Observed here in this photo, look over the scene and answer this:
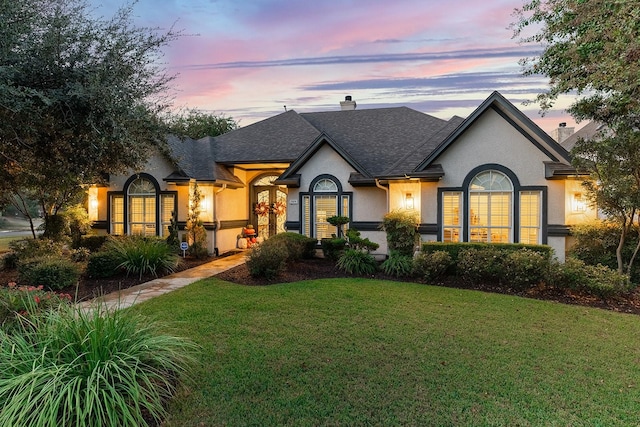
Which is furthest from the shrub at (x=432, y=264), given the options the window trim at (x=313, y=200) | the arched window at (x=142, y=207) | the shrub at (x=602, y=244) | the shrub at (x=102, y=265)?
the arched window at (x=142, y=207)

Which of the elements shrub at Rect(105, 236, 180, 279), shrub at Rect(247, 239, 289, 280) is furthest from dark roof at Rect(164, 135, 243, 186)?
shrub at Rect(247, 239, 289, 280)

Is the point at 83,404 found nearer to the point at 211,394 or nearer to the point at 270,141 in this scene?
the point at 211,394

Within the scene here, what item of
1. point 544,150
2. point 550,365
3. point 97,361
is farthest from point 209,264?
point 544,150

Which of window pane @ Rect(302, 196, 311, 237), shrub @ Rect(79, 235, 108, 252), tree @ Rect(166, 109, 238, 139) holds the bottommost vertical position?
shrub @ Rect(79, 235, 108, 252)

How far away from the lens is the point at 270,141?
16.6m

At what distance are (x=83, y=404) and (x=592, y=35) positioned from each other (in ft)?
38.9

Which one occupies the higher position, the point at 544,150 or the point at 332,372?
the point at 544,150

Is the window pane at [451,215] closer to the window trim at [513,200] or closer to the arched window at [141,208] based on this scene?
the window trim at [513,200]

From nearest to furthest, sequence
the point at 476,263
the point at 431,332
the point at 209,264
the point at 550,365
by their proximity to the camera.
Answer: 1. the point at 550,365
2. the point at 431,332
3. the point at 476,263
4. the point at 209,264

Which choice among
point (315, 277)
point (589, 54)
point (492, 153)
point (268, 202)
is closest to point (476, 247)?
point (492, 153)

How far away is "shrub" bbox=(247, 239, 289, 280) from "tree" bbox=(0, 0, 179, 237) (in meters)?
4.35

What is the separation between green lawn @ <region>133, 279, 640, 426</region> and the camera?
3.42m

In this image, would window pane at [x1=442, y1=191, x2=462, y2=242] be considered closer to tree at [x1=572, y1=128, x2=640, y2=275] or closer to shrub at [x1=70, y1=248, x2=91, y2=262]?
tree at [x1=572, y1=128, x2=640, y2=275]

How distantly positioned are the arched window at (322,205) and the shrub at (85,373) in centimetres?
1010
